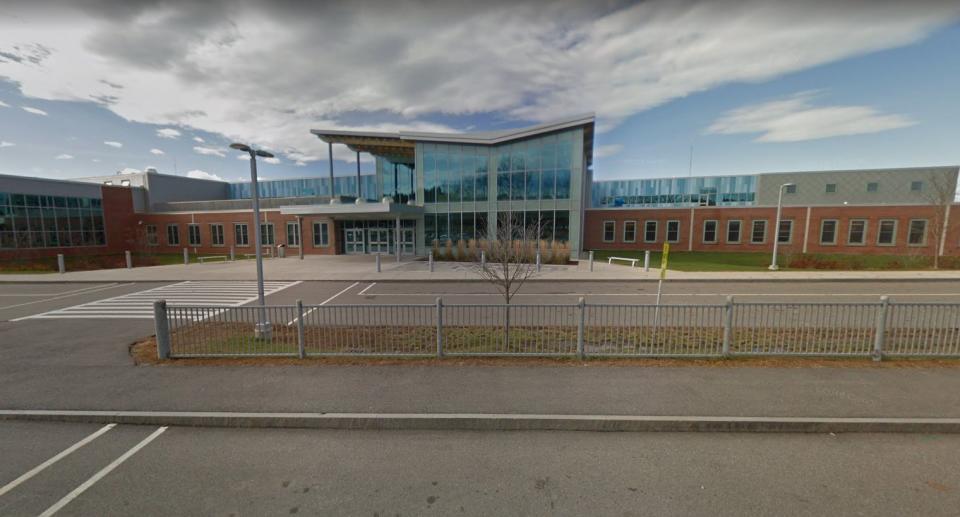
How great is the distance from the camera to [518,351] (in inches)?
259

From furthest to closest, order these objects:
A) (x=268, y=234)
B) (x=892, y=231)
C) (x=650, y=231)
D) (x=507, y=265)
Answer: (x=650, y=231)
(x=268, y=234)
(x=892, y=231)
(x=507, y=265)

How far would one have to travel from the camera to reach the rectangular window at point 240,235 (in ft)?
111

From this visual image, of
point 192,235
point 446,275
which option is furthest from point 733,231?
point 192,235

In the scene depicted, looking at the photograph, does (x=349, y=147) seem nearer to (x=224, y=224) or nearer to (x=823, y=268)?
(x=224, y=224)

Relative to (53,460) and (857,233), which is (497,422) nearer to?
(53,460)

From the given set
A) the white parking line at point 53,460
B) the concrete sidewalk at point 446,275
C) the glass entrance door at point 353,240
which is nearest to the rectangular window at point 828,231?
the concrete sidewalk at point 446,275

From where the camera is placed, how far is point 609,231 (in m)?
37.1

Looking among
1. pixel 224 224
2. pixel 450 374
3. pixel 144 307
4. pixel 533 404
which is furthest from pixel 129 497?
pixel 224 224

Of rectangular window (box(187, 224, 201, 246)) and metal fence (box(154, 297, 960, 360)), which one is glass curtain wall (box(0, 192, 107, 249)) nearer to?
rectangular window (box(187, 224, 201, 246))

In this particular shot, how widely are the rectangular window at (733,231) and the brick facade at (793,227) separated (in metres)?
0.16

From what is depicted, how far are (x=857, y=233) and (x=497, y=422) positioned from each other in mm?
42738

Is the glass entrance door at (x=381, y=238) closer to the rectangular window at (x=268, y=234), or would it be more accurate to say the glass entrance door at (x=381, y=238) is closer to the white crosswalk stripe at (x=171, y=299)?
the rectangular window at (x=268, y=234)

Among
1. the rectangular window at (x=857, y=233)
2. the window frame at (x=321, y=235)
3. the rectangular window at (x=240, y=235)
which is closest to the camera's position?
the rectangular window at (x=857, y=233)

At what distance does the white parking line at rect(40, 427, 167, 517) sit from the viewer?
305cm
